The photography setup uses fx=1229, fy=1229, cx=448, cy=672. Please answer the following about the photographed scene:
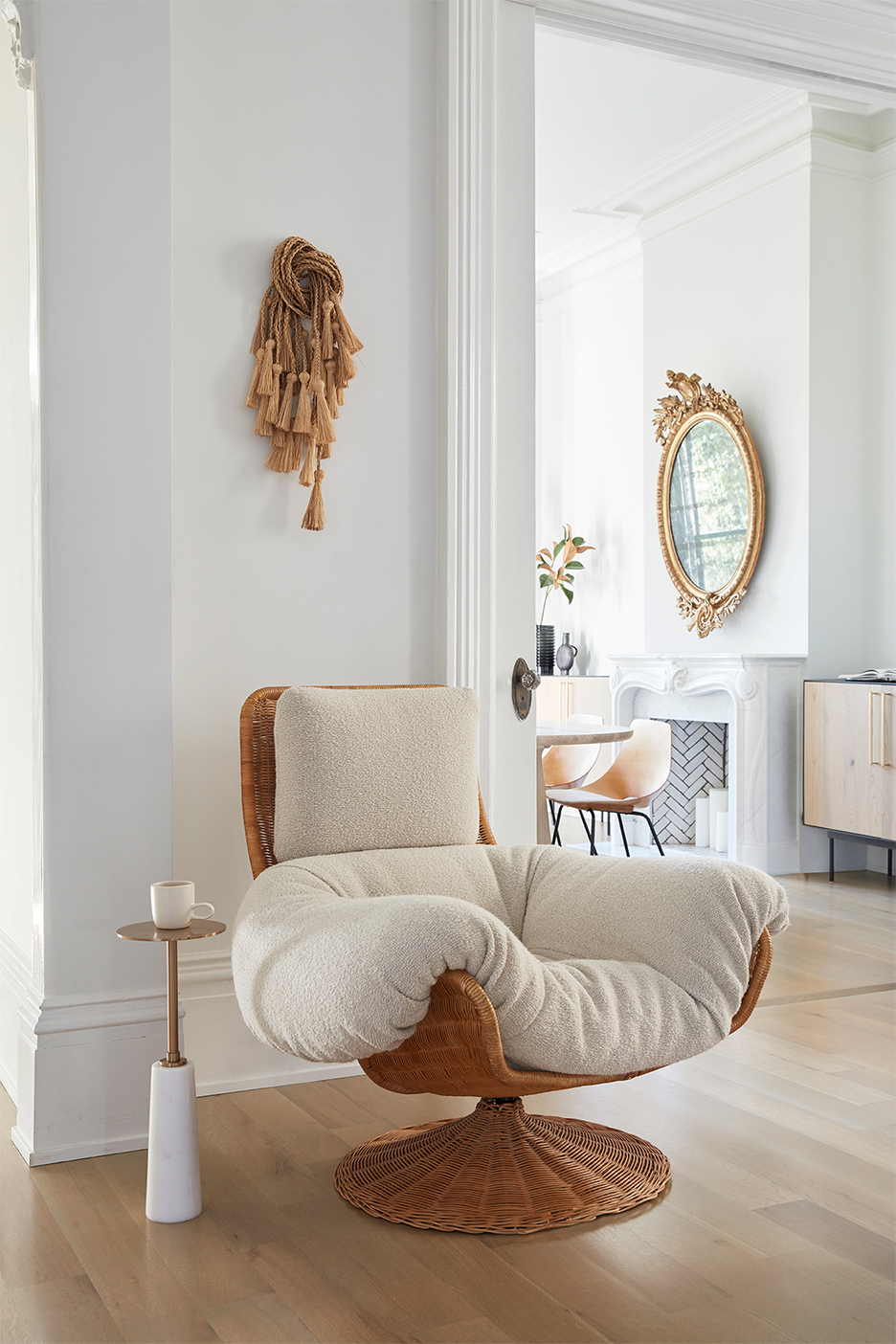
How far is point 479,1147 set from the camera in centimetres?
210

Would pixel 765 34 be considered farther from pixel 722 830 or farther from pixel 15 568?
pixel 722 830

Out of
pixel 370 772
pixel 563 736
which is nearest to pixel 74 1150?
pixel 370 772

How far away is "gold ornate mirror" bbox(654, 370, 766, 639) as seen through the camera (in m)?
5.77

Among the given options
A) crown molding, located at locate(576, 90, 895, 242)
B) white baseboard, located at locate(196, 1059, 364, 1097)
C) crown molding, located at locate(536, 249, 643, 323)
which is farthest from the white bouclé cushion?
crown molding, located at locate(536, 249, 643, 323)

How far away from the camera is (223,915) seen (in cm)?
269

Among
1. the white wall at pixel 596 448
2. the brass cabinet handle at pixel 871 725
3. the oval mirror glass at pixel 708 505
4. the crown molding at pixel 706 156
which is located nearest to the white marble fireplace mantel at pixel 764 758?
the brass cabinet handle at pixel 871 725

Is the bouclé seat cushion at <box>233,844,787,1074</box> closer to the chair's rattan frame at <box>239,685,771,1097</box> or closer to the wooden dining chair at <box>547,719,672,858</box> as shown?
the chair's rattan frame at <box>239,685,771,1097</box>

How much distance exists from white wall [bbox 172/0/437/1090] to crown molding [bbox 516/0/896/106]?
1.76 ft

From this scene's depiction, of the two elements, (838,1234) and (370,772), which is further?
(370,772)

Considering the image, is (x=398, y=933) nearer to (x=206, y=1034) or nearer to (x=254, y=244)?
(x=206, y=1034)

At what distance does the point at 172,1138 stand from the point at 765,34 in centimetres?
315

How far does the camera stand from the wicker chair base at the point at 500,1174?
77.7 inches

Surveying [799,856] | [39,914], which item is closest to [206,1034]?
[39,914]

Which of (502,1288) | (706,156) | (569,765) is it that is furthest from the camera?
(706,156)
